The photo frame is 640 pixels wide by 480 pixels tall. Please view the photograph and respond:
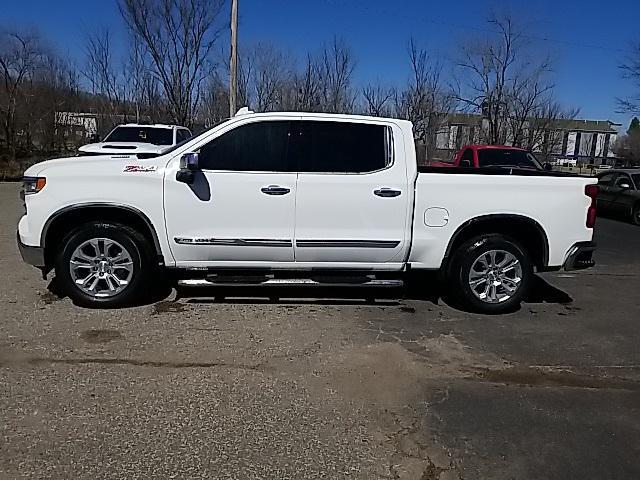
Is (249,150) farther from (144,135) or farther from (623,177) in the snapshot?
(623,177)

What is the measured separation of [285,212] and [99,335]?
2.00m

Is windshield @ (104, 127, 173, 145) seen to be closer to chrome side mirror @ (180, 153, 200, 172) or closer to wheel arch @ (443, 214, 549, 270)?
chrome side mirror @ (180, 153, 200, 172)

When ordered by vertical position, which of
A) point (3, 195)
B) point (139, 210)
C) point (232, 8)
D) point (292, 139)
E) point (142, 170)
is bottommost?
point (3, 195)

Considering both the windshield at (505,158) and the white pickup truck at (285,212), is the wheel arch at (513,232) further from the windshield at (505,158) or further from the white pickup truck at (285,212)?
the windshield at (505,158)

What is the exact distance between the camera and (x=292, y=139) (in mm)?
5520

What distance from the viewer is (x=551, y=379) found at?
431 centimetres

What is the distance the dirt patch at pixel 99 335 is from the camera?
473 cm

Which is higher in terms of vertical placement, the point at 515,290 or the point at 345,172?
the point at 345,172

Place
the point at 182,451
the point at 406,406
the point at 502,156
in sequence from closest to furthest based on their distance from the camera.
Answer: the point at 182,451, the point at 406,406, the point at 502,156

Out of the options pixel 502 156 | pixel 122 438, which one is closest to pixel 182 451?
pixel 122 438

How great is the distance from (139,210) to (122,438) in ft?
8.54

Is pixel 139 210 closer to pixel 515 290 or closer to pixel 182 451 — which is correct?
pixel 182 451

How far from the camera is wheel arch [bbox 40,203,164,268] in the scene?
17.4ft

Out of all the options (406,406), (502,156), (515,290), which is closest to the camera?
(406,406)
